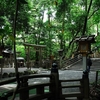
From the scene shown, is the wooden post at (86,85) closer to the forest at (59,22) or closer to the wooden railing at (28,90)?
the wooden railing at (28,90)

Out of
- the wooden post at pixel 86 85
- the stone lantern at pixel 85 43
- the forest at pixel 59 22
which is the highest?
the forest at pixel 59 22

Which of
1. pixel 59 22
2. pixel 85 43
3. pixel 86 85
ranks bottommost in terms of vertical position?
pixel 86 85

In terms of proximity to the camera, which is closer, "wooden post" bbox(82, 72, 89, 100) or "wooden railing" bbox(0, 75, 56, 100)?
"wooden railing" bbox(0, 75, 56, 100)

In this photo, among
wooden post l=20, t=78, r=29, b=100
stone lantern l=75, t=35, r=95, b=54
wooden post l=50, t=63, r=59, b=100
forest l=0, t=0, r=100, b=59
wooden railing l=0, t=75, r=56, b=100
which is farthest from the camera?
forest l=0, t=0, r=100, b=59

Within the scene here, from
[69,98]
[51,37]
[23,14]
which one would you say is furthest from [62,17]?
[69,98]

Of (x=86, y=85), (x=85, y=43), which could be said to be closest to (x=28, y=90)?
(x=86, y=85)

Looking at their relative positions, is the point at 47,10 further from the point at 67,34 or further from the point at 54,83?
the point at 54,83

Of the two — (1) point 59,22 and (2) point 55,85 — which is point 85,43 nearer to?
(2) point 55,85

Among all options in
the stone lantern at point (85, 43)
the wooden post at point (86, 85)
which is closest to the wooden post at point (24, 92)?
the wooden post at point (86, 85)

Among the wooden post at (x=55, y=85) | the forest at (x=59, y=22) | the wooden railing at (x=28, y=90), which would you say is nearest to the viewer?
the wooden railing at (x=28, y=90)

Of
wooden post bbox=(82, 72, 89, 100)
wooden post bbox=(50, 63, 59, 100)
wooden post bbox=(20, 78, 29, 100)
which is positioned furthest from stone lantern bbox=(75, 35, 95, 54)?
wooden post bbox=(20, 78, 29, 100)

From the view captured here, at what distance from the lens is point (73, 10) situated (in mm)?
27656

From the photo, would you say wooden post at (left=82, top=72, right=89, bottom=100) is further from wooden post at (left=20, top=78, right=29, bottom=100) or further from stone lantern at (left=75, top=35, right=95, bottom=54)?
stone lantern at (left=75, top=35, right=95, bottom=54)

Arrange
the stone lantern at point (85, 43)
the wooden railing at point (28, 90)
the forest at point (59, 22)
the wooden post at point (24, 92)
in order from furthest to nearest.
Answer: the forest at point (59, 22)
the stone lantern at point (85, 43)
the wooden post at point (24, 92)
the wooden railing at point (28, 90)
